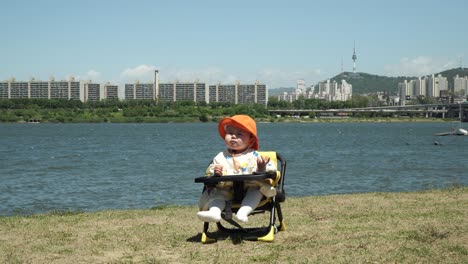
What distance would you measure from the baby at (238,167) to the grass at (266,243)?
423mm

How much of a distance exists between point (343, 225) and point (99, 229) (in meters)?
3.16

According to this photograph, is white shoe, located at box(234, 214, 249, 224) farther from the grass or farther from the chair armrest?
the chair armrest

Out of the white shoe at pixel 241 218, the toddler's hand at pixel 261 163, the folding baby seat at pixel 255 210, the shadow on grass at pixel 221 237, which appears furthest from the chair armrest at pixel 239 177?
the shadow on grass at pixel 221 237

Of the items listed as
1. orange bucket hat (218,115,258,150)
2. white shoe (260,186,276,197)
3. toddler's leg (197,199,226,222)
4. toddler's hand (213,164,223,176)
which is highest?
orange bucket hat (218,115,258,150)

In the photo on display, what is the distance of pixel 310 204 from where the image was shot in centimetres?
1197

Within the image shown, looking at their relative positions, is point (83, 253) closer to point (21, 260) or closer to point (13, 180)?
point (21, 260)

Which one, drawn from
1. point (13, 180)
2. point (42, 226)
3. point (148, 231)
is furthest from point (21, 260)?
point (13, 180)

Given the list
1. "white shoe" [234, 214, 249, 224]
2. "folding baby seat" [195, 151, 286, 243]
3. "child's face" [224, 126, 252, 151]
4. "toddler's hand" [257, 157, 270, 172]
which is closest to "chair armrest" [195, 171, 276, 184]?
"folding baby seat" [195, 151, 286, 243]

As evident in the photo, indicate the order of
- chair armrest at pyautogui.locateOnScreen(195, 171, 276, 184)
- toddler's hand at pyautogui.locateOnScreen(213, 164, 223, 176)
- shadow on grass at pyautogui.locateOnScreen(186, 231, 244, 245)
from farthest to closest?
shadow on grass at pyautogui.locateOnScreen(186, 231, 244, 245) → toddler's hand at pyautogui.locateOnScreen(213, 164, 223, 176) → chair armrest at pyautogui.locateOnScreen(195, 171, 276, 184)

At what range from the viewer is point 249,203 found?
26.5 ft

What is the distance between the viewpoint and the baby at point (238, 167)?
800cm

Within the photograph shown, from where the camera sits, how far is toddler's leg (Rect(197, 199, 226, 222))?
7.81 m

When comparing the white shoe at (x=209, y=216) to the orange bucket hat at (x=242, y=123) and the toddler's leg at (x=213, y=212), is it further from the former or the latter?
the orange bucket hat at (x=242, y=123)

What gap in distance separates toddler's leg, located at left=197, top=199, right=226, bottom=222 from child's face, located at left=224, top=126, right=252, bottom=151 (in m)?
0.66
